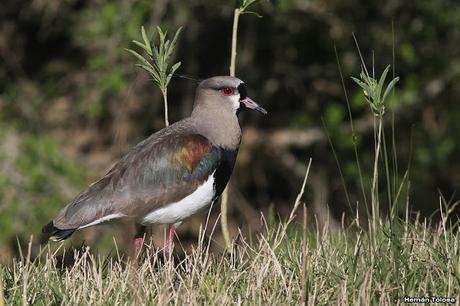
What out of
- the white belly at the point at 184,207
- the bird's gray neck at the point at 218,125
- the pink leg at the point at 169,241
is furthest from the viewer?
the bird's gray neck at the point at 218,125

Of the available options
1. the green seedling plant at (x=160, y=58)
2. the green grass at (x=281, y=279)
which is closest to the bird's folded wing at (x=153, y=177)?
the green seedling plant at (x=160, y=58)

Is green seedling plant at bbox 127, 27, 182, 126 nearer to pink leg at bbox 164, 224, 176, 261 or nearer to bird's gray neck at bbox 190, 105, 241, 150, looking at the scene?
bird's gray neck at bbox 190, 105, 241, 150

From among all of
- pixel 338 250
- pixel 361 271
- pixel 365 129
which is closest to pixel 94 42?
pixel 365 129

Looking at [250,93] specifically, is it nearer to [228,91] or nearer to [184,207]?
[228,91]

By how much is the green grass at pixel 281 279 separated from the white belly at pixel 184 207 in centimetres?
72

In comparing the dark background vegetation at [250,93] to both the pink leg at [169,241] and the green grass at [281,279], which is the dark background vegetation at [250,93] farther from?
the green grass at [281,279]

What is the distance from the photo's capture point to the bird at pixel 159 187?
609cm

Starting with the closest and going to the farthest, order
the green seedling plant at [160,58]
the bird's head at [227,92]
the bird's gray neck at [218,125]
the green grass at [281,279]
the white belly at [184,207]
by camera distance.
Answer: the green grass at [281,279]
the green seedling plant at [160,58]
the white belly at [184,207]
the bird's gray neck at [218,125]
the bird's head at [227,92]

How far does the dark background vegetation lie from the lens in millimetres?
10430

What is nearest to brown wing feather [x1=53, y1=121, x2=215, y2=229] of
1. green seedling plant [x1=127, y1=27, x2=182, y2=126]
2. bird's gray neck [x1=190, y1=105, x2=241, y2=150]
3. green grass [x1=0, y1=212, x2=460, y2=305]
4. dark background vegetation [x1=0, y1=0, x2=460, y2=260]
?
bird's gray neck [x1=190, y1=105, x2=241, y2=150]

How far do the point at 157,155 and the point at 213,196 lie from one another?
0.44 metres

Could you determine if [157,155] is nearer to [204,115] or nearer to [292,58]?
[204,115]

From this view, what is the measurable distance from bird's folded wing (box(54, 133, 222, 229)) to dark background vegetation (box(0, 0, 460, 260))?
146 inches

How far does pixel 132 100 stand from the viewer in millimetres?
11562
